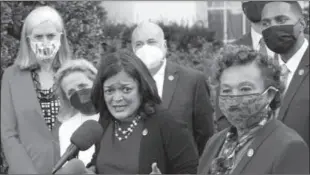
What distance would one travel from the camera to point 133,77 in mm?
4840

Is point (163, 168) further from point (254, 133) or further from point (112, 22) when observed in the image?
point (112, 22)

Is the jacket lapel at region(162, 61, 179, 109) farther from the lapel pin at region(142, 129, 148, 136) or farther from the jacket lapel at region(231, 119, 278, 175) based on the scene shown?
the jacket lapel at region(231, 119, 278, 175)

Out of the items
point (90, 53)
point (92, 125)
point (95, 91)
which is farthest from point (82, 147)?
point (90, 53)

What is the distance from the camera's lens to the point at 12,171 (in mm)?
5965

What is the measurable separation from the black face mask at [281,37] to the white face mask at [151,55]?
1.12 metres

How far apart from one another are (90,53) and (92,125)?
4.43 meters

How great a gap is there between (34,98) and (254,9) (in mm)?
1680

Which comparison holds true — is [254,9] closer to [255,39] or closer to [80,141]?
[255,39]

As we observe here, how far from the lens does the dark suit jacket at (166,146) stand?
4.74m

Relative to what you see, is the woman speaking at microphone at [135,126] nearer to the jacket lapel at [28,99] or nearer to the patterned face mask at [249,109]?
the patterned face mask at [249,109]

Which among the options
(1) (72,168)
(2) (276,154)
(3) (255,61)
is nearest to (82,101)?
(1) (72,168)

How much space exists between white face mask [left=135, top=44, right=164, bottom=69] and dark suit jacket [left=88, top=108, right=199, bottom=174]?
1.67m

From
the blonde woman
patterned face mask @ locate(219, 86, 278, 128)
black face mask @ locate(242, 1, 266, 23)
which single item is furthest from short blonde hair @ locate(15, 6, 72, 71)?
patterned face mask @ locate(219, 86, 278, 128)

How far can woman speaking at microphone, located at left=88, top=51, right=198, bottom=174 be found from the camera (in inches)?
187
